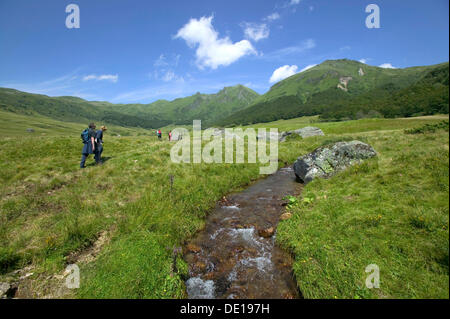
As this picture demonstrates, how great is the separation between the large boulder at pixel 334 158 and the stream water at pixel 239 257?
450cm

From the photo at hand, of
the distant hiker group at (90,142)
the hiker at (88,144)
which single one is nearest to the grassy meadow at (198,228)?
the hiker at (88,144)

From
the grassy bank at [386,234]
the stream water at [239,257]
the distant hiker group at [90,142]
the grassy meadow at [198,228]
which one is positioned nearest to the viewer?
the grassy bank at [386,234]

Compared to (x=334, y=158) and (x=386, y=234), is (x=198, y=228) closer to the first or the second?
(x=386, y=234)

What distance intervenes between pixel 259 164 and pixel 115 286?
18590 mm

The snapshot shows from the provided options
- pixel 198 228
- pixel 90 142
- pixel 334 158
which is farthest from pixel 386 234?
pixel 90 142

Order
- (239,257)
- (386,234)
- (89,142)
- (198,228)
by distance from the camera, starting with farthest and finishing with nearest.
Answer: (89,142), (198,228), (239,257), (386,234)

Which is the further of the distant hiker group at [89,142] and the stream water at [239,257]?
the distant hiker group at [89,142]

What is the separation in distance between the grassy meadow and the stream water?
565 mm

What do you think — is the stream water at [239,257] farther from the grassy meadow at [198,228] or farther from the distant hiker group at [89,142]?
the distant hiker group at [89,142]

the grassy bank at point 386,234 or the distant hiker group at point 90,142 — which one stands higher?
the distant hiker group at point 90,142

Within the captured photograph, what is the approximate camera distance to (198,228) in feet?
33.6

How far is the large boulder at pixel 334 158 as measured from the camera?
45.0ft

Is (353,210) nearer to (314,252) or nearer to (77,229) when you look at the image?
(314,252)

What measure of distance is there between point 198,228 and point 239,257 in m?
2.90
